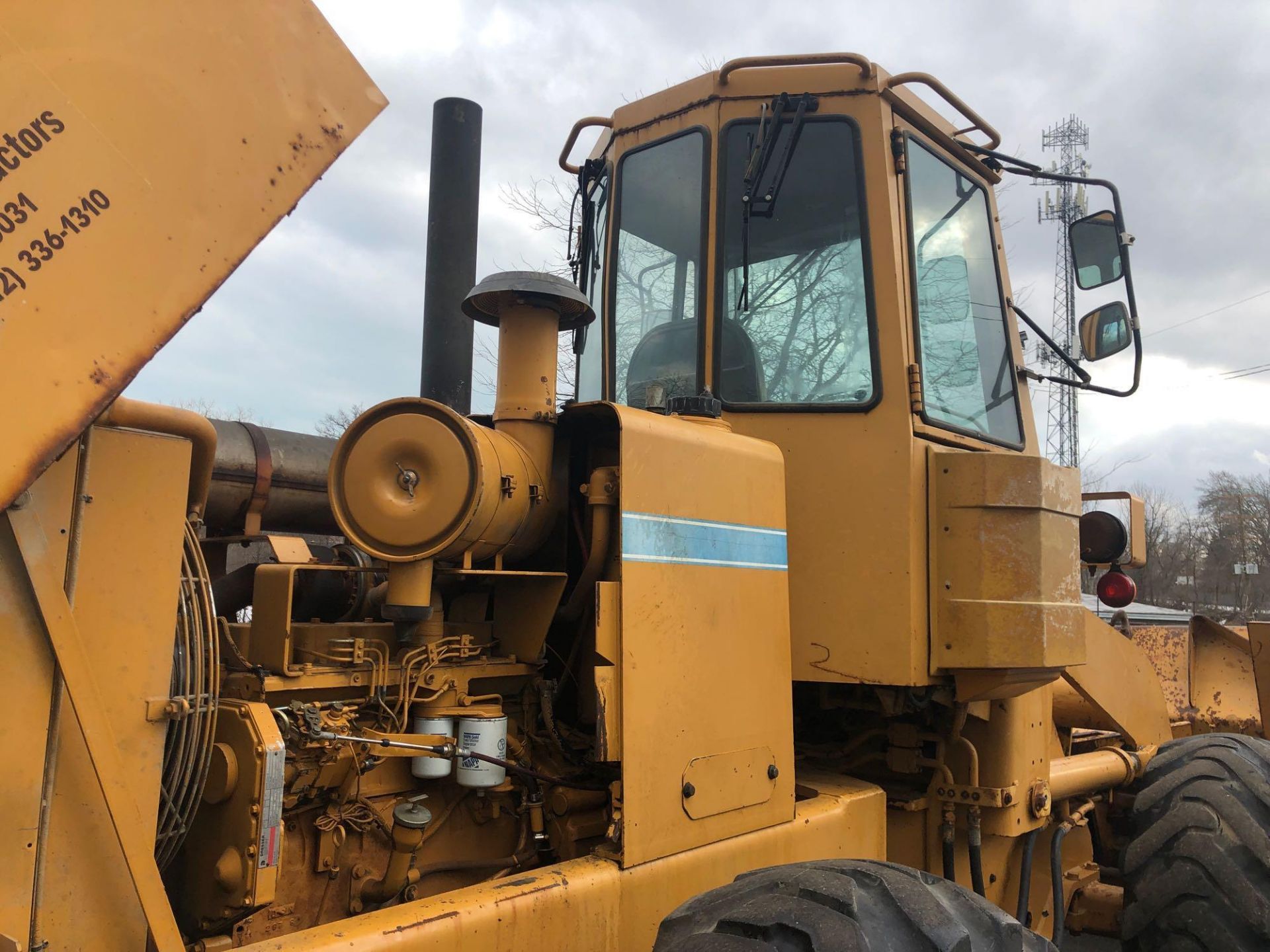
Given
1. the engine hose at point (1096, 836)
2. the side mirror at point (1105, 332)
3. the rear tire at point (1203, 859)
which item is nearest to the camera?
the rear tire at point (1203, 859)

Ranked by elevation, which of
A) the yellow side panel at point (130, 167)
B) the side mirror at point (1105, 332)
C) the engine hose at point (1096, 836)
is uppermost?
the side mirror at point (1105, 332)

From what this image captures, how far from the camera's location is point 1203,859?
11.6ft

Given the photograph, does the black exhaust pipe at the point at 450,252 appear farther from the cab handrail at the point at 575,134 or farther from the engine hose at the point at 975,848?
the engine hose at the point at 975,848

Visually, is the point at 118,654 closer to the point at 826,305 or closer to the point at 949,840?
the point at 826,305

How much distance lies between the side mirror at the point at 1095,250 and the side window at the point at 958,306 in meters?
0.34

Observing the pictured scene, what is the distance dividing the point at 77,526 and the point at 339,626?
927 mm

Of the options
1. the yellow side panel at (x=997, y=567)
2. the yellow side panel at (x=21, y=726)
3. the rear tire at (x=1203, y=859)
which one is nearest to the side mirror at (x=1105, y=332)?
the yellow side panel at (x=997, y=567)

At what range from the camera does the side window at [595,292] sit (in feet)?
12.2

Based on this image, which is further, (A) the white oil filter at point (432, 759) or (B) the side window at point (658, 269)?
(B) the side window at point (658, 269)

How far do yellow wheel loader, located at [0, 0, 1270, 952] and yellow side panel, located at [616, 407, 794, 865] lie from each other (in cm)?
1

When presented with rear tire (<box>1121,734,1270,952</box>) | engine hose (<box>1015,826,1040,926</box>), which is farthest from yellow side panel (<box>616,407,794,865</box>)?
rear tire (<box>1121,734,1270,952</box>)

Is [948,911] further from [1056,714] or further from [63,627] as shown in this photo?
[1056,714]

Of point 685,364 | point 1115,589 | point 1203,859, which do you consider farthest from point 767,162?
point 1203,859

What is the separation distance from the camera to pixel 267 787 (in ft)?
6.68
